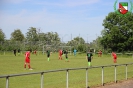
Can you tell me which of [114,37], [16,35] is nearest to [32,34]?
[16,35]

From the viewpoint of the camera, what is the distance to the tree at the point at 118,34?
224 feet

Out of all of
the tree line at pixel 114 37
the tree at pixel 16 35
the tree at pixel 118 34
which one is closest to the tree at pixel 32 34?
the tree at pixel 16 35

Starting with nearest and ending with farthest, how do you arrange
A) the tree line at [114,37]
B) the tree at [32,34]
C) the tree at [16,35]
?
the tree line at [114,37]
the tree at [32,34]
the tree at [16,35]

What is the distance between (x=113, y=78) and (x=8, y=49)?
2070 inches

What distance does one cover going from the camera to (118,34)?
6819 cm

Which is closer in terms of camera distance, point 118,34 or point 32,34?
point 118,34

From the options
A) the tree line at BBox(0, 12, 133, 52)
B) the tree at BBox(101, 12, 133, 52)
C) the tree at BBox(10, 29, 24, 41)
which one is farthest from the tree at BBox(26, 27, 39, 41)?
the tree at BBox(101, 12, 133, 52)

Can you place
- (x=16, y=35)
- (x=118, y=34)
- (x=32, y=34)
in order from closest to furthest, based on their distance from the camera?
1. (x=118, y=34)
2. (x=32, y=34)
3. (x=16, y=35)

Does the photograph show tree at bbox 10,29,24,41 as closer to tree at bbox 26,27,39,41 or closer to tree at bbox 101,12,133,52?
tree at bbox 26,27,39,41

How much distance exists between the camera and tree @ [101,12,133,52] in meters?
68.2

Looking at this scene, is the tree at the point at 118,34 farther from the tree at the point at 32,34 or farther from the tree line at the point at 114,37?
the tree at the point at 32,34

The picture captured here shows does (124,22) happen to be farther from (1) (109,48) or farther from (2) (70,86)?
(2) (70,86)

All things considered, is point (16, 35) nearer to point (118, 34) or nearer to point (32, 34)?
point (32, 34)

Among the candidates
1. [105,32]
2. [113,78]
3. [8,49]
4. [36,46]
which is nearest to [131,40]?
[105,32]
